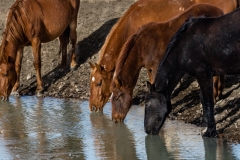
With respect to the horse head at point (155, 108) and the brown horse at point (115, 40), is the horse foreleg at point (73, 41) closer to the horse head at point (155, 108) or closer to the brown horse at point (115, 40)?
the brown horse at point (115, 40)

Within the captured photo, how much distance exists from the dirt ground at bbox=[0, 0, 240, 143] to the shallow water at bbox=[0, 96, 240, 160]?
516mm

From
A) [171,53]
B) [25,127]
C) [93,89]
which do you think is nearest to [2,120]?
[25,127]

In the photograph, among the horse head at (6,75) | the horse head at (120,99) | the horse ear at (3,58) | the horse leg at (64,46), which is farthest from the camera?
the horse leg at (64,46)

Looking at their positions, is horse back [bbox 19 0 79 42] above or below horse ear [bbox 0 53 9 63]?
above

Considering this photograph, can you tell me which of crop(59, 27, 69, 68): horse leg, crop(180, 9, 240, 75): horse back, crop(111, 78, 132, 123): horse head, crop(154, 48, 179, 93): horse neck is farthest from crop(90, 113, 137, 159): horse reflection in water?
crop(59, 27, 69, 68): horse leg

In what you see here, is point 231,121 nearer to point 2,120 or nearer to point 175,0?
point 175,0

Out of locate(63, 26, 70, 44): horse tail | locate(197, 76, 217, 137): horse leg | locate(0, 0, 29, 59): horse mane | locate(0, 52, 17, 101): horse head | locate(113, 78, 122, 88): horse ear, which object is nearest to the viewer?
locate(197, 76, 217, 137): horse leg

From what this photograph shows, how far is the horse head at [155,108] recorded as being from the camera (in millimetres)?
8422

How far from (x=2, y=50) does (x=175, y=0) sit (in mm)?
3348

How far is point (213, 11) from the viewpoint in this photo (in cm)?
974

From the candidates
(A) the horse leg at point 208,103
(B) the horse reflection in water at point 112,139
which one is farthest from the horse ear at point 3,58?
(A) the horse leg at point 208,103

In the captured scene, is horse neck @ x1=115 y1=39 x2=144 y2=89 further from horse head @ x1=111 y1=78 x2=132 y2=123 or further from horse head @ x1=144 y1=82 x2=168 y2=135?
horse head @ x1=144 y1=82 x2=168 y2=135

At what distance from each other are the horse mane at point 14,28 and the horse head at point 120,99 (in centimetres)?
354

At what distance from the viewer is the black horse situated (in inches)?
321
